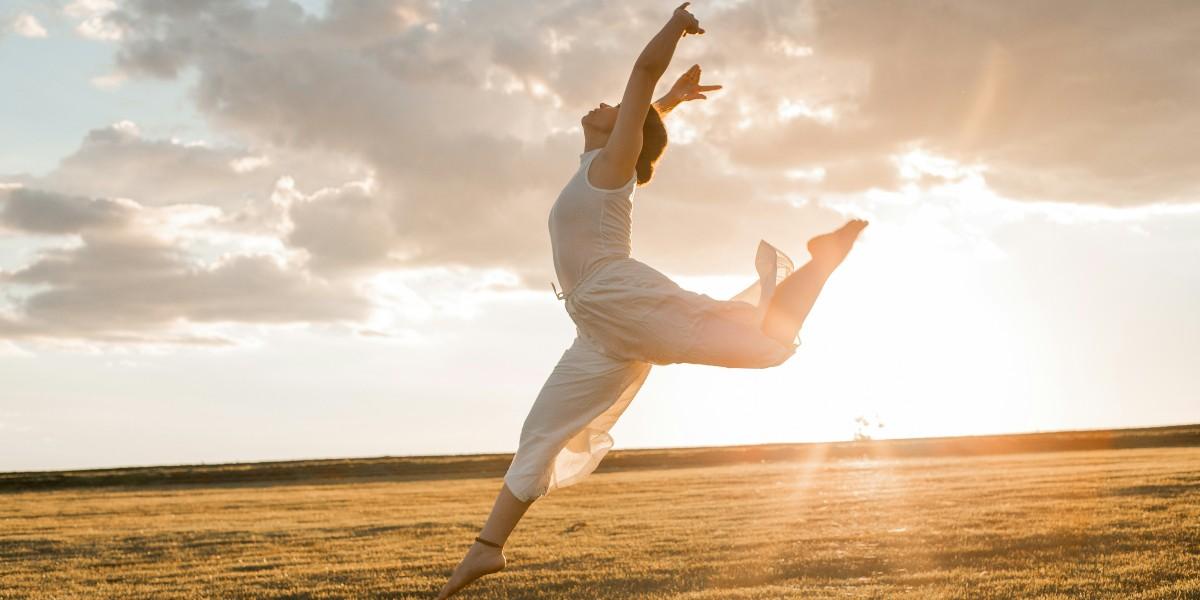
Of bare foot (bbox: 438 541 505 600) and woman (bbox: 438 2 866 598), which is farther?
bare foot (bbox: 438 541 505 600)

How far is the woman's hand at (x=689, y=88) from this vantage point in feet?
21.4

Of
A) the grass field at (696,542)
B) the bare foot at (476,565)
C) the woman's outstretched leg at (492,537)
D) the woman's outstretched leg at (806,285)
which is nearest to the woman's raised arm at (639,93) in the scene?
the woman's outstretched leg at (806,285)

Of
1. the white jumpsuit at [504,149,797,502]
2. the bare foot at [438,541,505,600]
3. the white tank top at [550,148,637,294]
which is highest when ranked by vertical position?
the white tank top at [550,148,637,294]

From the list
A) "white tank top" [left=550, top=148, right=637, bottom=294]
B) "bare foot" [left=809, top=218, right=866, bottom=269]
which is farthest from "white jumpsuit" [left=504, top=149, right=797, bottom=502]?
"bare foot" [left=809, top=218, right=866, bottom=269]

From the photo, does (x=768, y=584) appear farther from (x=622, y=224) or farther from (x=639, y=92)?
(x=639, y=92)

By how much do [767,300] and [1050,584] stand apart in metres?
6.10

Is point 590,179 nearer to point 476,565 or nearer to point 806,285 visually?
point 806,285

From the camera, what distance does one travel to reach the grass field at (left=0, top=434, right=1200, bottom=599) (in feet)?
35.6

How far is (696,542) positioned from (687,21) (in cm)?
1022

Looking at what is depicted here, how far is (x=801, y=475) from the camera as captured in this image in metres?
27.8

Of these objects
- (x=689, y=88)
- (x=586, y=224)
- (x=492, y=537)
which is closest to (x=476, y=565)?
(x=492, y=537)

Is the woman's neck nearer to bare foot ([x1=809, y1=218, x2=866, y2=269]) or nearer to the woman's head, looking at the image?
the woman's head

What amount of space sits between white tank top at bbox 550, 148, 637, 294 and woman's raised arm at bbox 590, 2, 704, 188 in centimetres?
15

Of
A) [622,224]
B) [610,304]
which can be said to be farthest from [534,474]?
[622,224]
